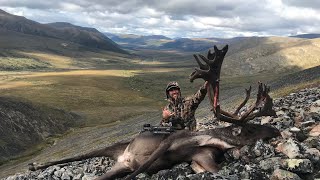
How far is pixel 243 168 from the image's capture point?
37.4 feet

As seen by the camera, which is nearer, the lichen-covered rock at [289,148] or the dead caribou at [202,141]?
the lichen-covered rock at [289,148]

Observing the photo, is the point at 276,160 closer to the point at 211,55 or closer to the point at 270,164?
the point at 270,164

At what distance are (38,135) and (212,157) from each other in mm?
51886

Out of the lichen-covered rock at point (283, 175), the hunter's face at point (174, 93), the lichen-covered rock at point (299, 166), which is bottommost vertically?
the lichen-covered rock at point (283, 175)

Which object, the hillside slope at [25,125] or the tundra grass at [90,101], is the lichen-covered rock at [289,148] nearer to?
the hillside slope at [25,125]

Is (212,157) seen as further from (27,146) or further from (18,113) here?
(18,113)

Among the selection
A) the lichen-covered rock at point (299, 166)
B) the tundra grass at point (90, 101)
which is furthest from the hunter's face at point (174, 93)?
the tundra grass at point (90, 101)

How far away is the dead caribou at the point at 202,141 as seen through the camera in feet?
39.8

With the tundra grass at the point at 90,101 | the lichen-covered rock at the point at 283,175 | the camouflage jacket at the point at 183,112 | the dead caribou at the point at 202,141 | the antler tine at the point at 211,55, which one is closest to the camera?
the lichen-covered rock at the point at 283,175

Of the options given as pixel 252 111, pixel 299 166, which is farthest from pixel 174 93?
pixel 299 166

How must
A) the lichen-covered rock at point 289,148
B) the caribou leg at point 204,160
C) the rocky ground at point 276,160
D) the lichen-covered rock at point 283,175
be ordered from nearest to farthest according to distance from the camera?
1. the lichen-covered rock at point 283,175
2. the rocky ground at point 276,160
3. the lichen-covered rock at point 289,148
4. the caribou leg at point 204,160

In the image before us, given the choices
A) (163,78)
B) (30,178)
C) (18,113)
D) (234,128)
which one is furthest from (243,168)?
(163,78)

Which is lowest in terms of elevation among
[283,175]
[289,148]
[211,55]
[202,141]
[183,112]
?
[283,175]

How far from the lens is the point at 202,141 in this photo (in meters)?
12.7
